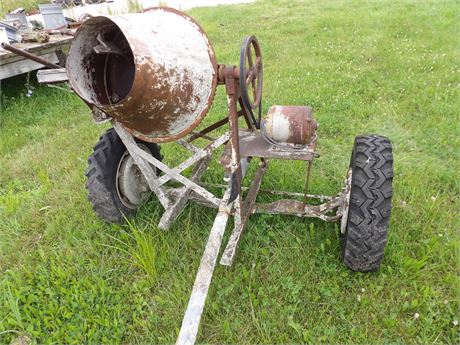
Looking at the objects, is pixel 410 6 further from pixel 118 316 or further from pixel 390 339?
pixel 118 316

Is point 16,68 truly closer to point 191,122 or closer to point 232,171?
point 191,122

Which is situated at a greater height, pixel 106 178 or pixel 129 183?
pixel 106 178

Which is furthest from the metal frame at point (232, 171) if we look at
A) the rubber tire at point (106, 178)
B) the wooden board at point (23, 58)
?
the wooden board at point (23, 58)

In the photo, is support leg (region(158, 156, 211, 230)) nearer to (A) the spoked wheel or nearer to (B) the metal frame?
(B) the metal frame

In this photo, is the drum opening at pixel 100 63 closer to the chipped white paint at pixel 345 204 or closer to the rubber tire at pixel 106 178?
the rubber tire at pixel 106 178

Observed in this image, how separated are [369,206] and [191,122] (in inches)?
49.3

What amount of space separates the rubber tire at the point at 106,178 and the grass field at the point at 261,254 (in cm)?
18

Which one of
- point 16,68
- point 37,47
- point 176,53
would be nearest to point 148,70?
point 176,53

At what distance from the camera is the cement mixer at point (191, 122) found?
2068mm

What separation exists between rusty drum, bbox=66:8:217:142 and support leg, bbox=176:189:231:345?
0.65 metres

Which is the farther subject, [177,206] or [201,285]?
[177,206]

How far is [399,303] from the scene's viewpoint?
234 cm

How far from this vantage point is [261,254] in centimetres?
275

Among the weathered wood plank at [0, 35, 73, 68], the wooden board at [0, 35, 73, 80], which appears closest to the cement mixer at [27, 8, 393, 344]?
the wooden board at [0, 35, 73, 80]
